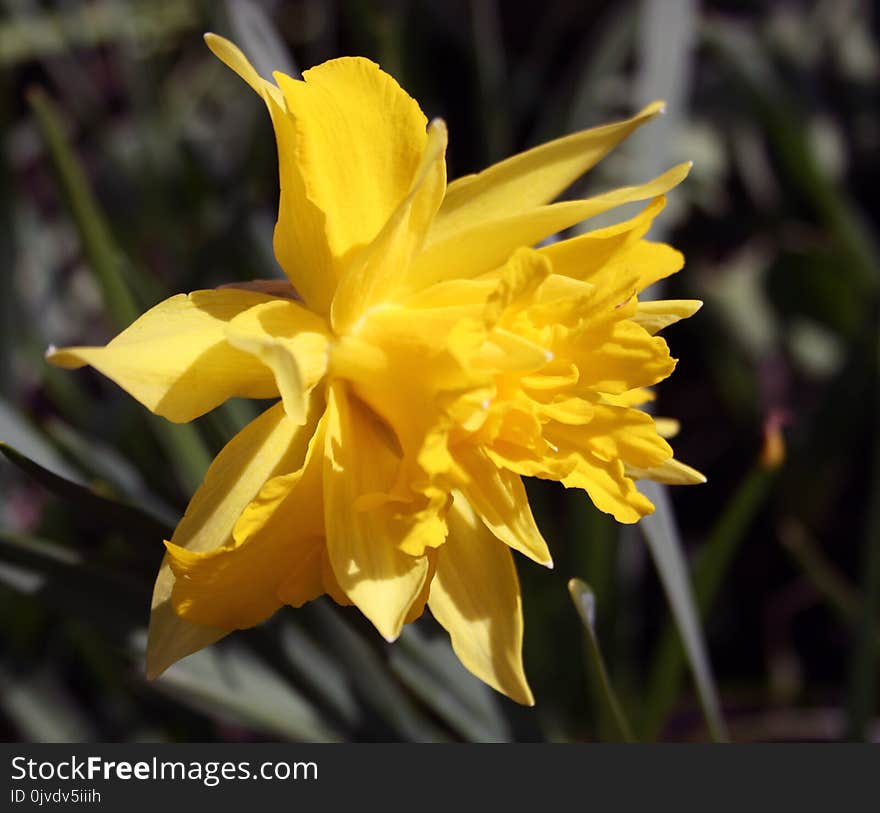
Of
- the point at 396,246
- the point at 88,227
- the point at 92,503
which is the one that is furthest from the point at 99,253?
the point at 396,246

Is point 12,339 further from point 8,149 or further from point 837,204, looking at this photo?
point 837,204

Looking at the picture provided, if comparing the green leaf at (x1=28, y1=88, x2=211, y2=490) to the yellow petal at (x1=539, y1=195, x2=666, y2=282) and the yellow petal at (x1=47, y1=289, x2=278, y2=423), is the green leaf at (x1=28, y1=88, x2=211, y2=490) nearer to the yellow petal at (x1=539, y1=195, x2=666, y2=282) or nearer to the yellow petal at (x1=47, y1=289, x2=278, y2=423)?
the yellow petal at (x1=47, y1=289, x2=278, y2=423)

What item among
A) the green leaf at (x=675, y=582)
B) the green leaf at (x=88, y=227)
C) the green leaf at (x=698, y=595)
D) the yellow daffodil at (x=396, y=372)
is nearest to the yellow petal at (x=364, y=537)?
the yellow daffodil at (x=396, y=372)

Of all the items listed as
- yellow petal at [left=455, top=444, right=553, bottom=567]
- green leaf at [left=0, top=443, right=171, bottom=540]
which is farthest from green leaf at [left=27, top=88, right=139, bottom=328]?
yellow petal at [left=455, top=444, right=553, bottom=567]

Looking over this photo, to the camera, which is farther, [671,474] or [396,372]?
[671,474]

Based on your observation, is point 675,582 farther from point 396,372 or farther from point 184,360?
point 184,360

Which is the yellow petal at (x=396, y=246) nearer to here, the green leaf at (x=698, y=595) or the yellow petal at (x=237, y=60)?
Result: the yellow petal at (x=237, y=60)
